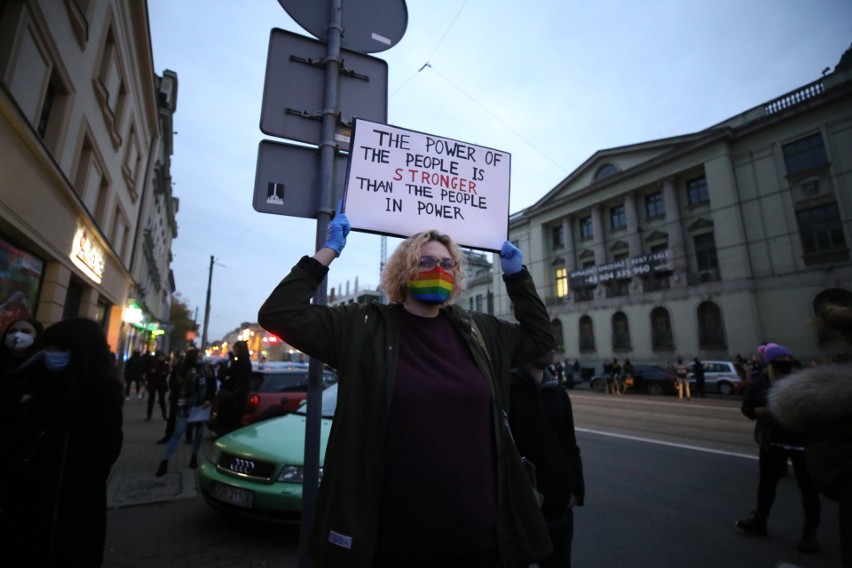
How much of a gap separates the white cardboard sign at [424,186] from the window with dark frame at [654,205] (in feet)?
108

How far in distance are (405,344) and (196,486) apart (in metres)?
5.61

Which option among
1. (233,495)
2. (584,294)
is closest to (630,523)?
(233,495)

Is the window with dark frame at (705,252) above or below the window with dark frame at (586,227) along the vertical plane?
below

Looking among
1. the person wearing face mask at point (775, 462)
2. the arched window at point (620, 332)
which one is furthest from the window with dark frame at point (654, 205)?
the person wearing face mask at point (775, 462)

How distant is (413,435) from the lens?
1481 millimetres

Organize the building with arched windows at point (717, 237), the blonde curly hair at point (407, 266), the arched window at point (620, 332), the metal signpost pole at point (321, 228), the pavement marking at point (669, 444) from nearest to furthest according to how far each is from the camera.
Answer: the blonde curly hair at point (407, 266), the metal signpost pole at point (321, 228), the pavement marking at point (669, 444), the building with arched windows at point (717, 237), the arched window at point (620, 332)

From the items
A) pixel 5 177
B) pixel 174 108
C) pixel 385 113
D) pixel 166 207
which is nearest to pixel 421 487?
pixel 385 113

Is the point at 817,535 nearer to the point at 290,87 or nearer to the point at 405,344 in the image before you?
the point at 405,344

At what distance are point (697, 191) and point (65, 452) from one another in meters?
34.7

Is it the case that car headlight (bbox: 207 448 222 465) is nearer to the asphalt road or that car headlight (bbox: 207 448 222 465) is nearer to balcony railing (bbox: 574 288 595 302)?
the asphalt road

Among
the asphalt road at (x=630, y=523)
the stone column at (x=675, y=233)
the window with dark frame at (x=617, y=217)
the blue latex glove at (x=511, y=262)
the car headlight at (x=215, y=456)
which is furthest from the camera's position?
the window with dark frame at (x=617, y=217)

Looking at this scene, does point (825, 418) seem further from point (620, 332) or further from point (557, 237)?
point (557, 237)

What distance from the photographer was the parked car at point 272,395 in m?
7.45

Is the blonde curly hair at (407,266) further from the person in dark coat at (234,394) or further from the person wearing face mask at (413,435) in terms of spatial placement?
the person in dark coat at (234,394)
